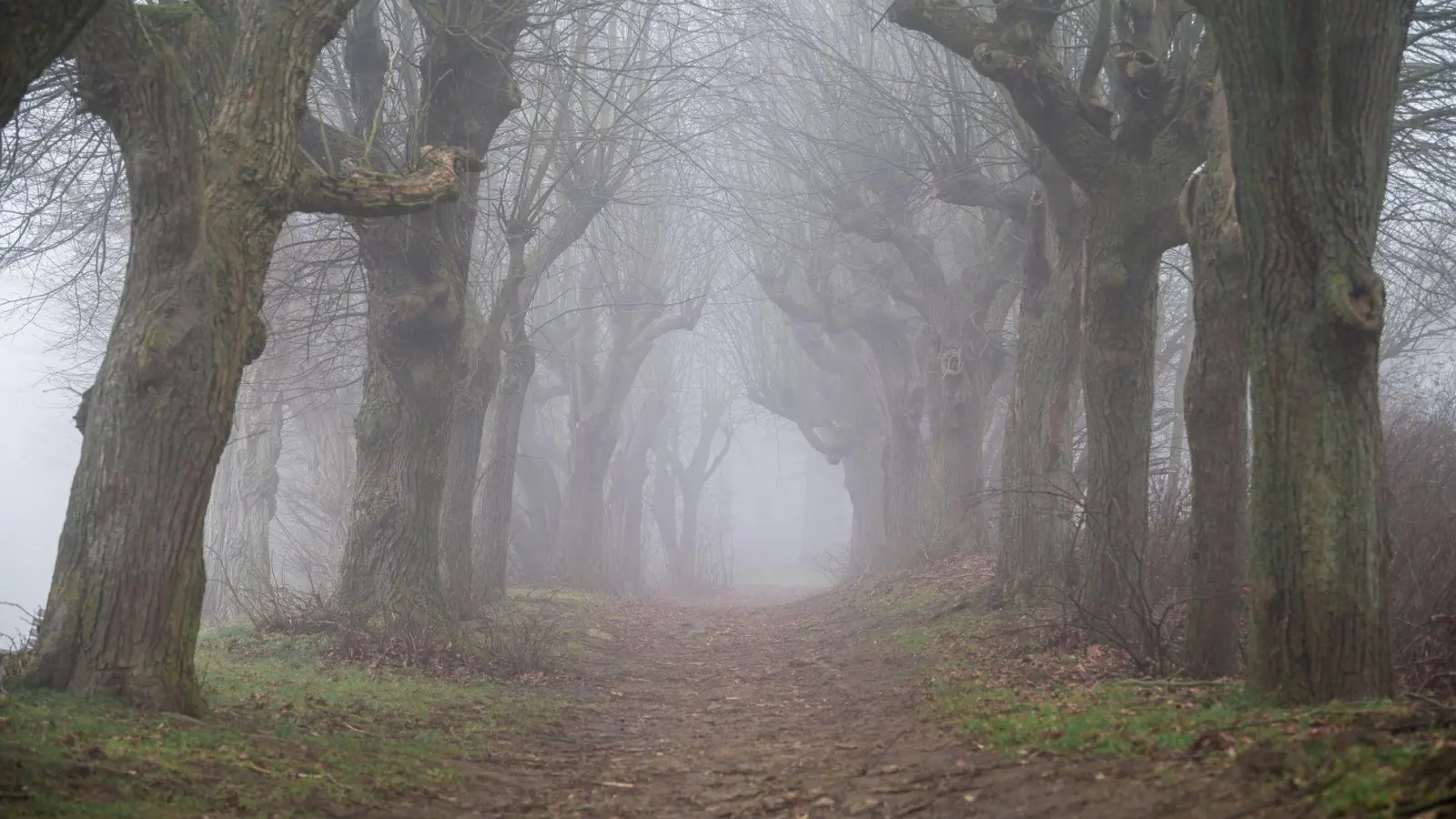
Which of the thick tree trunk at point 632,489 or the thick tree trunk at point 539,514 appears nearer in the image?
the thick tree trunk at point 539,514

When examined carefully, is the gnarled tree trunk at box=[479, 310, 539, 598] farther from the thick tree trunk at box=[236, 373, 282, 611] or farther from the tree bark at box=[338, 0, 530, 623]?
the thick tree trunk at box=[236, 373, 282, 611]

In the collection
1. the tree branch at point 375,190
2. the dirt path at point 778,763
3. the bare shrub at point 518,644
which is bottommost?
the dirt path at point 778,763

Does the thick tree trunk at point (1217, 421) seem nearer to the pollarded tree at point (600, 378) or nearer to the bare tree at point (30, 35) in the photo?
the bare tree at point (30, 35)

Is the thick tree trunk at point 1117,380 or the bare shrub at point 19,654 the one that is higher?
the thick tree trunk at point 1117,380

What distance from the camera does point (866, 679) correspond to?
406 inches

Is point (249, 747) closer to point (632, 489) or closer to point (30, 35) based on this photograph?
point (30, 35)

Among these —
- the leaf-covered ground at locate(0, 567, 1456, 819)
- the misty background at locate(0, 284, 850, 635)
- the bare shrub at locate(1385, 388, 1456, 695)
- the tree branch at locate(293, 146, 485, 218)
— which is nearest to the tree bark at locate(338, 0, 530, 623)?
the leaf-covered ground at locate(0, 567, 1456, 819)

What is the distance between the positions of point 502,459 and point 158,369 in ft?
39.1

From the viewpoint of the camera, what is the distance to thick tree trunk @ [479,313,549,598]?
1678 cm

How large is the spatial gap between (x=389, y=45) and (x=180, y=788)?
988 cm

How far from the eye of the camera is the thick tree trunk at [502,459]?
16.8 m

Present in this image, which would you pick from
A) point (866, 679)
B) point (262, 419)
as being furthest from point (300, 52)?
point (262, 419)

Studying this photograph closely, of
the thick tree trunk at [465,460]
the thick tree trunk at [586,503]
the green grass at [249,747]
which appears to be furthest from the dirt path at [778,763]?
the thick tree trunk at [586,503]

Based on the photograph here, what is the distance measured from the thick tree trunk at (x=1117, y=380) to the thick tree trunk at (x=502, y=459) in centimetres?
917
